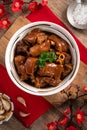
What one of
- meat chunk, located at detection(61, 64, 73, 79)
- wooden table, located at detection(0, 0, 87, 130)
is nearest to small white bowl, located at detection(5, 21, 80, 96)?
meat chunk, located at detection(61, 64, 73, 79)

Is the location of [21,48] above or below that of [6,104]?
above

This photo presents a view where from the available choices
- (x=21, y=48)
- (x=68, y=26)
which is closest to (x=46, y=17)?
(x=68, y=26)

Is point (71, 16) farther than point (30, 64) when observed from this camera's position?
Yes

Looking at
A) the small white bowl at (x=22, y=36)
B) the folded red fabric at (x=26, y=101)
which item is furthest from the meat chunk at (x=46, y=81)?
the folded red fabric at (x=26, y=101)

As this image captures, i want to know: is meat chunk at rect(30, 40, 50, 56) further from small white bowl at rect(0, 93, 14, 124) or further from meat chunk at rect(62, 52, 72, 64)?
small white bowl at rect(0, 93, 14, 124)

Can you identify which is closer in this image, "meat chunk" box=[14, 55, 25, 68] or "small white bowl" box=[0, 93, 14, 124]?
"meat chunk" box=[14, 55, 25, 68]

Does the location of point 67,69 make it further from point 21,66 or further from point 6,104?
point 6,104
